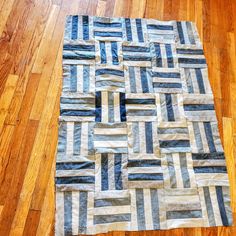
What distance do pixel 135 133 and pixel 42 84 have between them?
1.56ft

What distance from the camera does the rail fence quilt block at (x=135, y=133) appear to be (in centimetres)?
108

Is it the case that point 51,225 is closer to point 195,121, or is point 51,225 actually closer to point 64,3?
point 195,121

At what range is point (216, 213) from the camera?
1.09 metres

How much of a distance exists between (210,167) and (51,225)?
629 millimetres

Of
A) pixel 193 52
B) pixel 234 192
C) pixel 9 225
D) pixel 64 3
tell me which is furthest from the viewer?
pixel 64 3

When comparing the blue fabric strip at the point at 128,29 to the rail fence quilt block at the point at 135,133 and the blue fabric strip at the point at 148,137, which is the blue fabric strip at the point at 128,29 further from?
the blue fabric strip at the point at 148,137

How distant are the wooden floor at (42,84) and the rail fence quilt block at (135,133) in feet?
0.15

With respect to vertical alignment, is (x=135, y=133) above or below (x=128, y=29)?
below

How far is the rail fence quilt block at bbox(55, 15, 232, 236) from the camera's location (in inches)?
42.3

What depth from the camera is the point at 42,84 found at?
1.34 metres

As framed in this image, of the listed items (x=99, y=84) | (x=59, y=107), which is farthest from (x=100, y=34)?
(x=59, y=107)

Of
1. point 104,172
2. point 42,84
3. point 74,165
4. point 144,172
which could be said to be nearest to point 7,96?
point 42,84

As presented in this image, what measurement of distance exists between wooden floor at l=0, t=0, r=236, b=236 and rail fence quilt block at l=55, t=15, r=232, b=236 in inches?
1.8

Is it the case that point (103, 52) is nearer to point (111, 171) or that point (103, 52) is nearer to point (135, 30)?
point (135, 30)
